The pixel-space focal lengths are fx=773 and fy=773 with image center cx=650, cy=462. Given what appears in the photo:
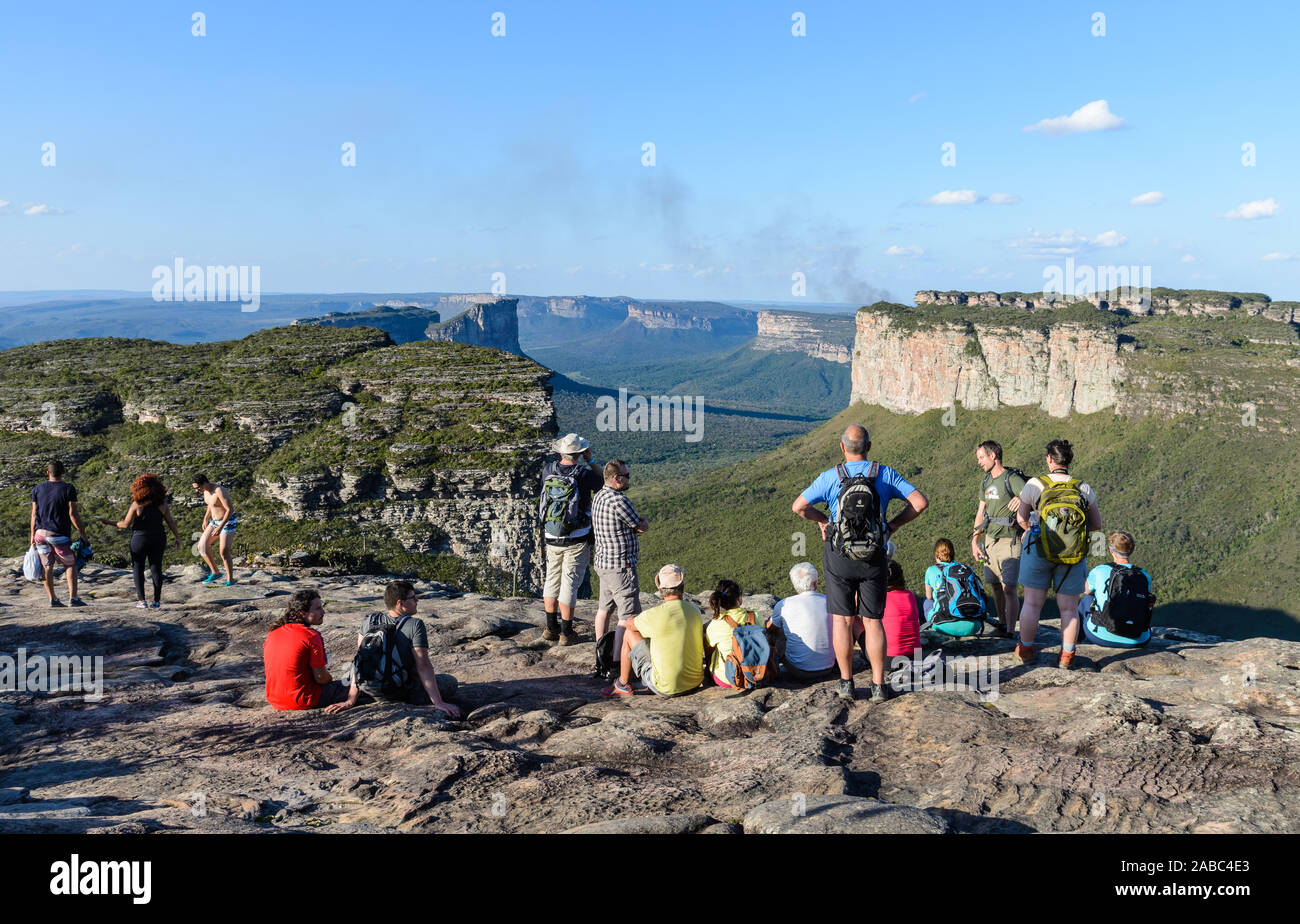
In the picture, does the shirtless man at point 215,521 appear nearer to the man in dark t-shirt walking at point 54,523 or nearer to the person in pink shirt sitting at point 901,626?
the man in dark t-shirt walking at point 54,523

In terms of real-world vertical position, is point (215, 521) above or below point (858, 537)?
below

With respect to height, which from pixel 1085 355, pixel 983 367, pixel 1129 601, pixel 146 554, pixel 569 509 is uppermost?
pixel 1085 355

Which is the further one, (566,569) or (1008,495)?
(566,569)

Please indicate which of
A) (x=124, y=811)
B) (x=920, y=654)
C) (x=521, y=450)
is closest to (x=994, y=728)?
(x=920, y=654)

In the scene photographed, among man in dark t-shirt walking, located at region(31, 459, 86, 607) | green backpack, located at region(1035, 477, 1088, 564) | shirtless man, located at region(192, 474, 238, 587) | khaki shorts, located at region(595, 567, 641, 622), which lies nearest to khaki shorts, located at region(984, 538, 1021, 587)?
green backpack, located at region(1035, 477, 1088, 564)

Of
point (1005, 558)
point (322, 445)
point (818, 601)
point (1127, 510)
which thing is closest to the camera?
point (818, 601)

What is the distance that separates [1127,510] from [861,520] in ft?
211

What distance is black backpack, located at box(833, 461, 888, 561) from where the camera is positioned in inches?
282

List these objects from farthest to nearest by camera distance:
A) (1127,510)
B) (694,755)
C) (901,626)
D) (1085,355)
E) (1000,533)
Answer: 1. (1085,355)
2. (1127,510)
3. (1000,533)
4. (901,626)
5. (694,755)

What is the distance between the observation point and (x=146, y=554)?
12.5m

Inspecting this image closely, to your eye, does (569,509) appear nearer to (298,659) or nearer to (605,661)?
(605,661)

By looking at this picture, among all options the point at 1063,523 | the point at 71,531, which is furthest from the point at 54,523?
the point at 1063,523

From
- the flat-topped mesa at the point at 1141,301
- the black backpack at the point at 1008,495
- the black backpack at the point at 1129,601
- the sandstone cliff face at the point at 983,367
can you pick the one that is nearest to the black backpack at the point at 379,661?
the black backpack at the point at 1008,495
